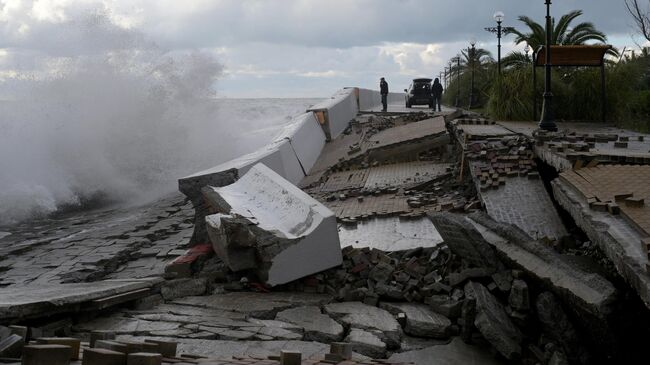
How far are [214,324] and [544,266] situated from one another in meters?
2.71

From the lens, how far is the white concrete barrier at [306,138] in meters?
14.2

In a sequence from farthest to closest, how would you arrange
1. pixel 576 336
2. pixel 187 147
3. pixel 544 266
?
pixel 187 147, pixel 544 266, pixel 576 336

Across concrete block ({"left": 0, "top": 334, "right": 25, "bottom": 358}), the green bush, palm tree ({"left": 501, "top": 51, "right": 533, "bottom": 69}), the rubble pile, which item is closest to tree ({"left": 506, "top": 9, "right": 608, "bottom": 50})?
palm tree ({"left": 501, "top": 51, "right": 533, "bottom": 69})

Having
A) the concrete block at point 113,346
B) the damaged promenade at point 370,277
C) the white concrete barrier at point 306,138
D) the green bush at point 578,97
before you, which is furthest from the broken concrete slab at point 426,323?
the green bush at point 578,97

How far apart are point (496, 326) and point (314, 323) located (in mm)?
1469

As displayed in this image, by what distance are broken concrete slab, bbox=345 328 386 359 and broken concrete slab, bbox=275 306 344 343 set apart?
0.38 feet

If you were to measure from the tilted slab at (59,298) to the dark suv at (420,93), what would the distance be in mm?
29885

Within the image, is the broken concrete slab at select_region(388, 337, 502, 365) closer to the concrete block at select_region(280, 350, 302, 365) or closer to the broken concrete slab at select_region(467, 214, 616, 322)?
the broken concrete slab at select_region(467, 214, 616, 322)

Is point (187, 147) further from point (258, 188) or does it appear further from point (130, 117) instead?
point (258, 188)

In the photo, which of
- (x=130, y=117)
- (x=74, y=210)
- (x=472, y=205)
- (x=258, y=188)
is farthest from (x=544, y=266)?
(x=130, y=117)

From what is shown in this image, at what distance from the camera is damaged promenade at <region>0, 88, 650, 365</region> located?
4.98 meters

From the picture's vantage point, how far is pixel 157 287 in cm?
662

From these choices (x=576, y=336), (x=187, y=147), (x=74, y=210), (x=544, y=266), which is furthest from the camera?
(x=187, y=147)

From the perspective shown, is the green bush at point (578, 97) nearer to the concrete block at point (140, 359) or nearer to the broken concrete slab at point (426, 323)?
the broken concrete slab at point (426, 323)
